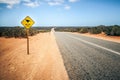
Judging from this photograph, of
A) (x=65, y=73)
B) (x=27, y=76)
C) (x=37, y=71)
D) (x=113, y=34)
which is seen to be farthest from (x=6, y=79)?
(x=113, y=34)

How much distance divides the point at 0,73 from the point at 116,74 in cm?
516

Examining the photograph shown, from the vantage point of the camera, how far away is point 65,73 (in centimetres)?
629

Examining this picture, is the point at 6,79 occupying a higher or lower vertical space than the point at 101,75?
lower

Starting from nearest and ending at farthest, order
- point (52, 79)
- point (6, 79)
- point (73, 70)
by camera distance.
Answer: point (52, 79)
point (6, 79)
point (73, 70)

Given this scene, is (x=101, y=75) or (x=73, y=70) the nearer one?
(x=101, y=75)

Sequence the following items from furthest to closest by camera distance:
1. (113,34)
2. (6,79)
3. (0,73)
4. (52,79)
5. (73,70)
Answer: (113,34)
(0,73)
(73,70)
(6,79)
(52,79)

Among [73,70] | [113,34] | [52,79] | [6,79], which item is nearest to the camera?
[52,79]

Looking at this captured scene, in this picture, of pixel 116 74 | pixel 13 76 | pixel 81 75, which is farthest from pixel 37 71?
pixel 116 74

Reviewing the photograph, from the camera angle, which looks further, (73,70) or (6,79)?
(73,70)

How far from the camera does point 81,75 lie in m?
5.90

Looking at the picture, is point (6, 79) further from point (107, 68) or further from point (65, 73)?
point (107, 68)

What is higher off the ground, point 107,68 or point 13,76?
point 107,68

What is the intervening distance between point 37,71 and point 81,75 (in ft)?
6.87

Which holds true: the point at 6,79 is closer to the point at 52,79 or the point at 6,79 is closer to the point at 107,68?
the point at 52,79
